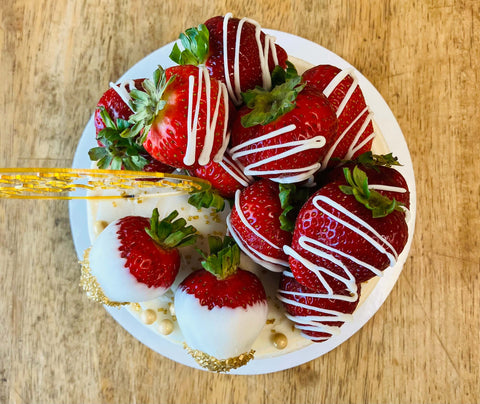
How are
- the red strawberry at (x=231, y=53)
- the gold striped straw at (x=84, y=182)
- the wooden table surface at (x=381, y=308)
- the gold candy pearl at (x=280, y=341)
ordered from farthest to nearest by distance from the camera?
the wooden table surface at (x=381, y=308) → the gold candy pearl at (x=280, y=341) → the red strawberry at (x=231, y=53) → the gold striped straw at (x=84, y=182)

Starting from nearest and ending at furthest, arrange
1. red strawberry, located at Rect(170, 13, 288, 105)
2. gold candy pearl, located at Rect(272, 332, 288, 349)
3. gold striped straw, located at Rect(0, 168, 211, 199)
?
1. gold striped straw, located at Rect(0, 168, 211, 199)
2. red strawberry, located at Rect(170, 13, 288, 105)
3. gold candy pearl, located at Rect(272, 332, 288, 349)

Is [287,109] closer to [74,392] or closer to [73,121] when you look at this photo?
[73,121]

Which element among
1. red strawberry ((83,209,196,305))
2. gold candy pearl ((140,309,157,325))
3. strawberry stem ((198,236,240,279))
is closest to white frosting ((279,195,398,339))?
strawberry stem ((198,236,240,279))

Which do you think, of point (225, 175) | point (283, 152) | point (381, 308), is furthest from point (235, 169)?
point (381, 308)

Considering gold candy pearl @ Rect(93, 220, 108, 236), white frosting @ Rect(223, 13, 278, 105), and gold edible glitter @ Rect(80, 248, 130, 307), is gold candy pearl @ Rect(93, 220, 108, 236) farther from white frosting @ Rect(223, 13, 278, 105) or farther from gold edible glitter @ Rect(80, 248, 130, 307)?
white frosting @ Rect(223, 13, 278, 105)

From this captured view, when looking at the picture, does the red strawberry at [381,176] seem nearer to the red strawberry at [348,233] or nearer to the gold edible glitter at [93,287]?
the red strawberry at [348,233]

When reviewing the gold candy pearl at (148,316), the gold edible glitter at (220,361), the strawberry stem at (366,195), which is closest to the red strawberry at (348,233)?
the strawberry stem at (366,195)

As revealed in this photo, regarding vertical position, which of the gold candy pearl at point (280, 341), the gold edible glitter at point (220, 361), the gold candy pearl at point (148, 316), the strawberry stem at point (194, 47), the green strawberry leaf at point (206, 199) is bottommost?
the gold candy pearl at point (280, 341)

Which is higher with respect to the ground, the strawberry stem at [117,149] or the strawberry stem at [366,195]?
the strawberry stem at [117,149]
